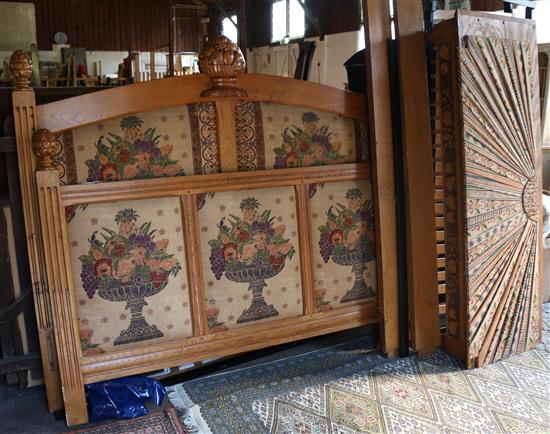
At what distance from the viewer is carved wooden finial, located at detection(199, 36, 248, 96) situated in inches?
92.4

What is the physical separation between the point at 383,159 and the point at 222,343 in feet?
3.79

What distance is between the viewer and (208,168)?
8.10 ft

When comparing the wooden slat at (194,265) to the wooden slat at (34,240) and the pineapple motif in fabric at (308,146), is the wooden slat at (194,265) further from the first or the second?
the wooden slat at (34,240)

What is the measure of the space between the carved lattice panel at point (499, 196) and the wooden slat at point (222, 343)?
55cm

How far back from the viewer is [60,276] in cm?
224

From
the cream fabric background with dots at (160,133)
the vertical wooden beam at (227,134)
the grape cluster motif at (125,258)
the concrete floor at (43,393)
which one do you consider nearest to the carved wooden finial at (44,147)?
the cream fabric background with dots at (160,133)

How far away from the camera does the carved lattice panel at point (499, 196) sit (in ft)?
8.62

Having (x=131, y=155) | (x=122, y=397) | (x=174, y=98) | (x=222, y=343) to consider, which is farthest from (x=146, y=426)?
(x=174, y=98)

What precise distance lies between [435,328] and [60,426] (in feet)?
5.93

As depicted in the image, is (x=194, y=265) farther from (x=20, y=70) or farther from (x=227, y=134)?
(x=20, y=70)

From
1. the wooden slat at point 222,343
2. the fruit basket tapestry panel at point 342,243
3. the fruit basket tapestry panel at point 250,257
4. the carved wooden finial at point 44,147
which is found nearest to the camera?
the carved wooden finial at point 44,147

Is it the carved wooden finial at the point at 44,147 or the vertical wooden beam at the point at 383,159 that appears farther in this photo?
the vertical wooden beam at the point at 383,159

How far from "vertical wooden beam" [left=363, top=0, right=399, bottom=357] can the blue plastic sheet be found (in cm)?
117

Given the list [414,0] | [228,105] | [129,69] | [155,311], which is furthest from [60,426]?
[129,69]
